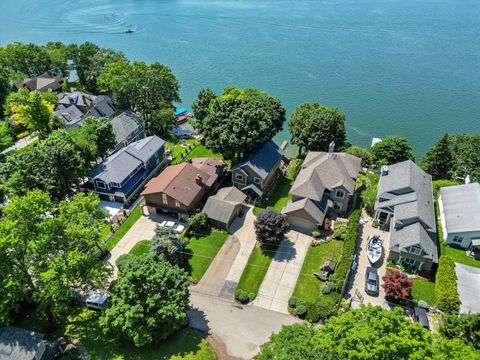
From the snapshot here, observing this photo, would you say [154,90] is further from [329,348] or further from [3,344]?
[329,348]

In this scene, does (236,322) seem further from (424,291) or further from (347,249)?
(424,291)

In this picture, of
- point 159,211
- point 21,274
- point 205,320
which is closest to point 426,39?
point 159,211

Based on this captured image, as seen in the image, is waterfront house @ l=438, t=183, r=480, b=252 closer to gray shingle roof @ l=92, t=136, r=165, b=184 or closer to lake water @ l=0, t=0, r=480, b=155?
lake water @ l=0, t=0, r=480, b=155

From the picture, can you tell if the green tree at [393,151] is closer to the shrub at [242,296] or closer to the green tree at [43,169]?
the shrub at [242,296]

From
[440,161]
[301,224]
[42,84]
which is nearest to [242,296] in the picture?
[301,224]

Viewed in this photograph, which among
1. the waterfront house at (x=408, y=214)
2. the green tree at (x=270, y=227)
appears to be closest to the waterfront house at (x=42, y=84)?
the green tree at (x=270, y=227)

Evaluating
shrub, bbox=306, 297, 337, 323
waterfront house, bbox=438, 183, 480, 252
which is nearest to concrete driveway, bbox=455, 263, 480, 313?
waterfront house, bbox=438, 183, 480, 252
